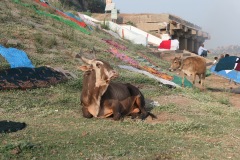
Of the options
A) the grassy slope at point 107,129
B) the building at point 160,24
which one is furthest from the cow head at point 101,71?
the building at point 160,24

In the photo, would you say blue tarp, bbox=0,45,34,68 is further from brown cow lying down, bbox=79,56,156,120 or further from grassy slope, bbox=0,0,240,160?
brown cow lying down, bbox=79,56,156,120

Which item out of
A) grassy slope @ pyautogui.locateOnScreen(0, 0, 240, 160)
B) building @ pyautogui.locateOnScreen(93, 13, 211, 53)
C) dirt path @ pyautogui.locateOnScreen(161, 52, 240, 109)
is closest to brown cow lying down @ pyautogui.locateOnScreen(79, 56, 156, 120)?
grassy slope @ pyautogui.locateOnScreen(0, 0, 240, 160)

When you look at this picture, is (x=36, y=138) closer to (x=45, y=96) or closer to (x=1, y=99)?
(x=1, y=99)

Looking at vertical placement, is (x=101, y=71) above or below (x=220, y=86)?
above

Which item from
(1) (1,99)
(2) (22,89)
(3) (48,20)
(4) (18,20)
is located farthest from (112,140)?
(3) (48,20)

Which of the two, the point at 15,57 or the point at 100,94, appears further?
the point at 15,57

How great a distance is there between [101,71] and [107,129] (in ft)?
4.86

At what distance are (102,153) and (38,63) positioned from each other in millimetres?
7524

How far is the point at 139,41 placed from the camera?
29.0 meters

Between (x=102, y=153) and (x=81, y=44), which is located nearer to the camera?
(x=102, y=153)

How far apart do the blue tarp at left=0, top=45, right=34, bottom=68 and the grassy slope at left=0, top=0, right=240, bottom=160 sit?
1.06 ft

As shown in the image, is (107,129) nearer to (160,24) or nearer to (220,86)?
(220,86)

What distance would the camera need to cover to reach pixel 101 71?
793 centimetres

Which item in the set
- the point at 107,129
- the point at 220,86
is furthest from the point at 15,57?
the point at 220,86
